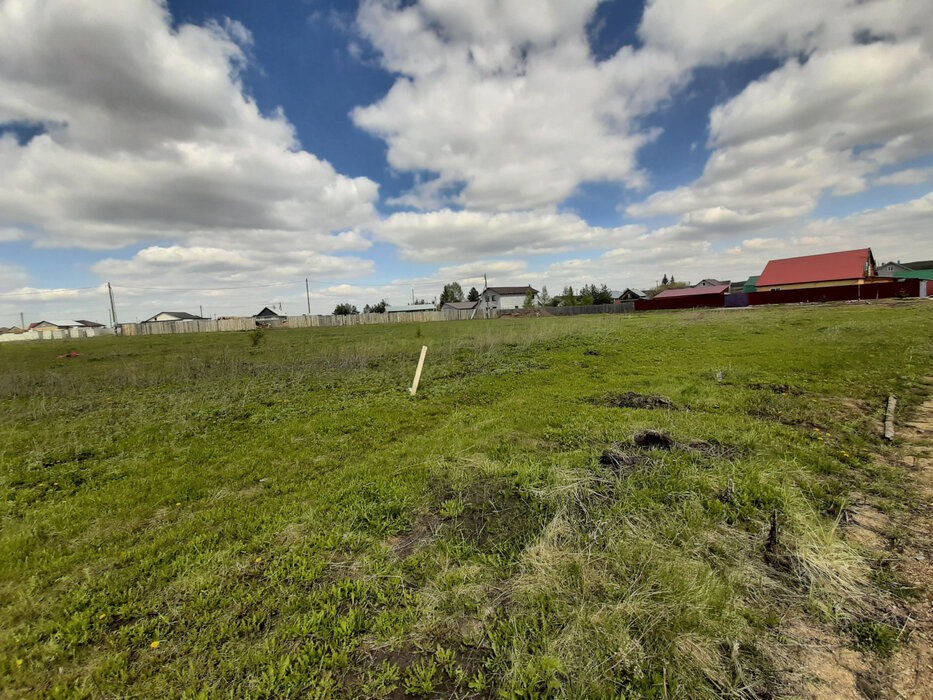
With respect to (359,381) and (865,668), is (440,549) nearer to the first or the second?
(865,668)

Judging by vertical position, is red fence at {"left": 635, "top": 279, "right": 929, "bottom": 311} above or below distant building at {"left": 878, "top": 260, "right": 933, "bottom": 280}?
below

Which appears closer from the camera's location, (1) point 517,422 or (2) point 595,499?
(2) point 595,499

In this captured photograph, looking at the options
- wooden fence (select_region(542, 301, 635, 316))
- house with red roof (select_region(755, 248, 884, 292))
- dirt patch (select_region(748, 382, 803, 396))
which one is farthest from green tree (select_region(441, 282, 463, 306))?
dirt patch (select_region(748, 382, 803, 396))

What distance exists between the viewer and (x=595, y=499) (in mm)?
3654

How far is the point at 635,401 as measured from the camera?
7.34 meters

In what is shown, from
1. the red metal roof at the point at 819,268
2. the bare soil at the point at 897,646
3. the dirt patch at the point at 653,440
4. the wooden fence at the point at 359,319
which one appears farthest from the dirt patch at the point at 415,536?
the wooden fence at the point at 359,319

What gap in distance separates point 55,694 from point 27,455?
5.97 meters

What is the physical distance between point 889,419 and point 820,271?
49.4 metres

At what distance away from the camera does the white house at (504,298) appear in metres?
79.7

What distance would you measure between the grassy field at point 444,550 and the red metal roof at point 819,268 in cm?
4529

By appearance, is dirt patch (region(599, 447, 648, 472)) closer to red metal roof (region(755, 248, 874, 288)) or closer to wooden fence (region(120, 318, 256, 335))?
red metal roof (region(755, 248, 874, 288))

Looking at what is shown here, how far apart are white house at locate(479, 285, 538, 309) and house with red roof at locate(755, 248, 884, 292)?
134 ft

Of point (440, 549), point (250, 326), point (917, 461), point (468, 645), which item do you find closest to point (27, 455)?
point (440, 549)

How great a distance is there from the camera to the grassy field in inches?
87.7
